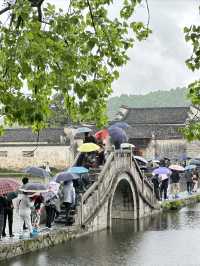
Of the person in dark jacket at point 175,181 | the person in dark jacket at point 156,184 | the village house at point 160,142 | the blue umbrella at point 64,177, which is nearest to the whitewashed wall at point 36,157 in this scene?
the village house at point 160,142

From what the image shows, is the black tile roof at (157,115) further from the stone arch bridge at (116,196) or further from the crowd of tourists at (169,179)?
the stone arch bridge at (116,196)

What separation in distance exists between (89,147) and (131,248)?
5617 mm

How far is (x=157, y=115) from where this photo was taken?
244ft

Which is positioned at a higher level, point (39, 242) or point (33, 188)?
point (33, 188)

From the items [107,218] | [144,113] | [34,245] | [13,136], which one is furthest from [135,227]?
[144,113]

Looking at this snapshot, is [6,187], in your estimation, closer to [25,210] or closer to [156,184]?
[25,210]

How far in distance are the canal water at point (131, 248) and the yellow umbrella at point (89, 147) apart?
11.9 feet

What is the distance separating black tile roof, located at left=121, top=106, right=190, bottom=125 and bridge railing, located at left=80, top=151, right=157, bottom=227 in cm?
4035

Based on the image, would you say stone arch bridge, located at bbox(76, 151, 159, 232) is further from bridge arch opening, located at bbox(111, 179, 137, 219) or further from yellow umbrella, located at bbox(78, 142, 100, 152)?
yellow umbrella, located at bbox(78, 142, 100, 152)

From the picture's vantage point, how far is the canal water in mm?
19031

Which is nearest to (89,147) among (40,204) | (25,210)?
(40,204)

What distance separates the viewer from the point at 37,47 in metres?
9.72

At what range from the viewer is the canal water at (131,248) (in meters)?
19.0

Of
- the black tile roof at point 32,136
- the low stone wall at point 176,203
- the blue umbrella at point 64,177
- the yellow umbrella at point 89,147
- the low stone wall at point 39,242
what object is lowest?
the low stone wall at point 39,242
